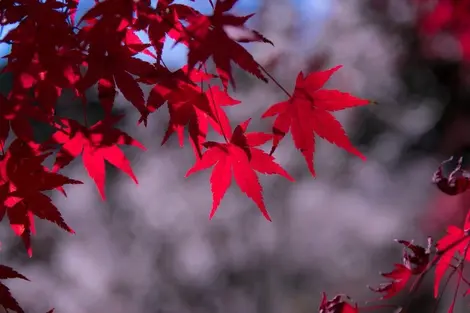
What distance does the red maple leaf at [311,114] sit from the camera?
0.89 metres

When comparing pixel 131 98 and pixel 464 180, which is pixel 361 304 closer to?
pixel 464 180

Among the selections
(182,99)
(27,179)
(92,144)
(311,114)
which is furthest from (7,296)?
(311,114)

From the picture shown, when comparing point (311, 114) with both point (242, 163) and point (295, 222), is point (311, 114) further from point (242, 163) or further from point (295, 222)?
point (295, 222)

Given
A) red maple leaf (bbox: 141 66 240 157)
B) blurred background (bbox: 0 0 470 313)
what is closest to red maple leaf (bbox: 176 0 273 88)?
red maple leaf (bbox: 141 66 240 157)

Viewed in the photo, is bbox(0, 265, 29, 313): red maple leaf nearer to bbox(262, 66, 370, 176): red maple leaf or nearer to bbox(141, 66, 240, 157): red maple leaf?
bbox(141, 66, 240, 157): red maple leaf

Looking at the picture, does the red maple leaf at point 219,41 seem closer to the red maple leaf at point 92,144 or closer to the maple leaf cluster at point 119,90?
the maple leaf cluster at point 119,90

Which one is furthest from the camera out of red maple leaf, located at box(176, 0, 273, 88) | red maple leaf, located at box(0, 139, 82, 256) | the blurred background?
the blurred background

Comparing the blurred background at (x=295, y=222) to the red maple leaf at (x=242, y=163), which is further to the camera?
the blurred background at (x=295, y=222)

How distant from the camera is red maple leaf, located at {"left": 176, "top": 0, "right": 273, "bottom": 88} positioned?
2.62 ft

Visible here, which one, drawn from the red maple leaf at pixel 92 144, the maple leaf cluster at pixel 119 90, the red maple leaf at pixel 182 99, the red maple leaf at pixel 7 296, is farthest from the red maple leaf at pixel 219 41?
the red maple leaf at pixel 7 296

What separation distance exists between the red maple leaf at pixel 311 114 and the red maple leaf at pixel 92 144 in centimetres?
27

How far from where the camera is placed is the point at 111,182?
4547mm

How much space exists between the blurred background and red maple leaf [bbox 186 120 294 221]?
3130 millimetres

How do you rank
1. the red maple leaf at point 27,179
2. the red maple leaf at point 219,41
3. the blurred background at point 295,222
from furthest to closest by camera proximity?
the blurred background at point 295,222
the red maple leaf at point 27,179
the red maple leaf at point 219,41
